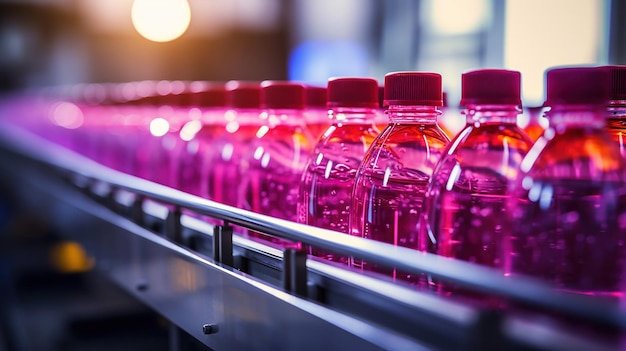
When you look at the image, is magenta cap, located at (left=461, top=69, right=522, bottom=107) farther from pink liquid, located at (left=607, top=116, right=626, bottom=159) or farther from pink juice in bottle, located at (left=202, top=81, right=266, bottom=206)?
pink juice in bottle, located at (left=202, top=81, right=266, bottom=206)

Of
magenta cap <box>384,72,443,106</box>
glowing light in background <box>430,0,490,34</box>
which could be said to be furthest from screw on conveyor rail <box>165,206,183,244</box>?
glowing light in background <box>430,0,490,34</box>

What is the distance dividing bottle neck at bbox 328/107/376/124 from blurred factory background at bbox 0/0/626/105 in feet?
7.30

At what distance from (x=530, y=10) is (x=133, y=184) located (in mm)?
3271

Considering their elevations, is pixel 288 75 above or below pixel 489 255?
above

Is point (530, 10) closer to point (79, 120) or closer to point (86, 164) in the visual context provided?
point (79, 120)

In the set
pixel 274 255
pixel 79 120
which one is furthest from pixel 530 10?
pixel 274 255

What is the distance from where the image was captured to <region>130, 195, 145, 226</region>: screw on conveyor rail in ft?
3.70

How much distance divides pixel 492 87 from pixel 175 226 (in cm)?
51

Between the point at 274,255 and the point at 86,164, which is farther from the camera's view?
the point at 86,164

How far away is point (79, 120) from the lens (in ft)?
7.73

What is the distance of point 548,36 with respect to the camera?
12.3ft

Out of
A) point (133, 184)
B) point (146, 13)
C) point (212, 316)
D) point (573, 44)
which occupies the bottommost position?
point (212, 316)

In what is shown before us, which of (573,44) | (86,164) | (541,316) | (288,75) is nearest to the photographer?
(541,316)

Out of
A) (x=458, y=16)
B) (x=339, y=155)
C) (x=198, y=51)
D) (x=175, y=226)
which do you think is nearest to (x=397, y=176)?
(x=339, y=155)
